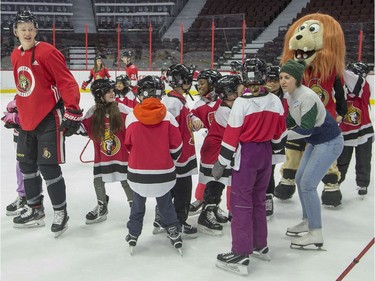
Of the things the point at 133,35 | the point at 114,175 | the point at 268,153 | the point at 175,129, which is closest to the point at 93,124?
the point at 114,175

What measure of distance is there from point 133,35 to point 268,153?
426 inches

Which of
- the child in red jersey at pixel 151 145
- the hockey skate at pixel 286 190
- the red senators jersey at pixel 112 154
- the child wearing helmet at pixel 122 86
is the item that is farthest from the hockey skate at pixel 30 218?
the hockey skate at pixel 286 190

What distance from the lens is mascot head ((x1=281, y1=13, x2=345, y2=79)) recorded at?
3.33 meters

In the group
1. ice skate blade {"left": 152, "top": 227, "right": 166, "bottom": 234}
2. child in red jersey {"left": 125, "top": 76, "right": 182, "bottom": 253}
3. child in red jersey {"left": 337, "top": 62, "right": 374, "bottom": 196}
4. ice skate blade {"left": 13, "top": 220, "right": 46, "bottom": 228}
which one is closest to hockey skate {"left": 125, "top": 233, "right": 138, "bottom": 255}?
child in red jersey {"left": 125, "top": 76, "right": 182, "bottom": 253}

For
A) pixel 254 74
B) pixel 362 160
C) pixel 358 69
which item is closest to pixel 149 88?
pixel 254 74

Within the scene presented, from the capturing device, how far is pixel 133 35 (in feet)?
41.9

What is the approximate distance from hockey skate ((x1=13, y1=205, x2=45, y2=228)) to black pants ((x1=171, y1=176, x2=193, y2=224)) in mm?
919

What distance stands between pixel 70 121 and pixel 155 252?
90 cm

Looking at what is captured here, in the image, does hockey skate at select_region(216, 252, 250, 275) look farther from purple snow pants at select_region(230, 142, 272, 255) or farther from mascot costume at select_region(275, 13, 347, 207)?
mascot costume at select_region(275, 13, 347, 207)

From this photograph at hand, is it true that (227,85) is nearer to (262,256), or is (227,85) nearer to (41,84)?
(262,256)

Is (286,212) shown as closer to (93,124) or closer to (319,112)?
(319,112)

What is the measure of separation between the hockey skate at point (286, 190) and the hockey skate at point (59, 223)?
166 cm

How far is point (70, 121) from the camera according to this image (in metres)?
2.80

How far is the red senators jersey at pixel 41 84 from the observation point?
9.28ft
